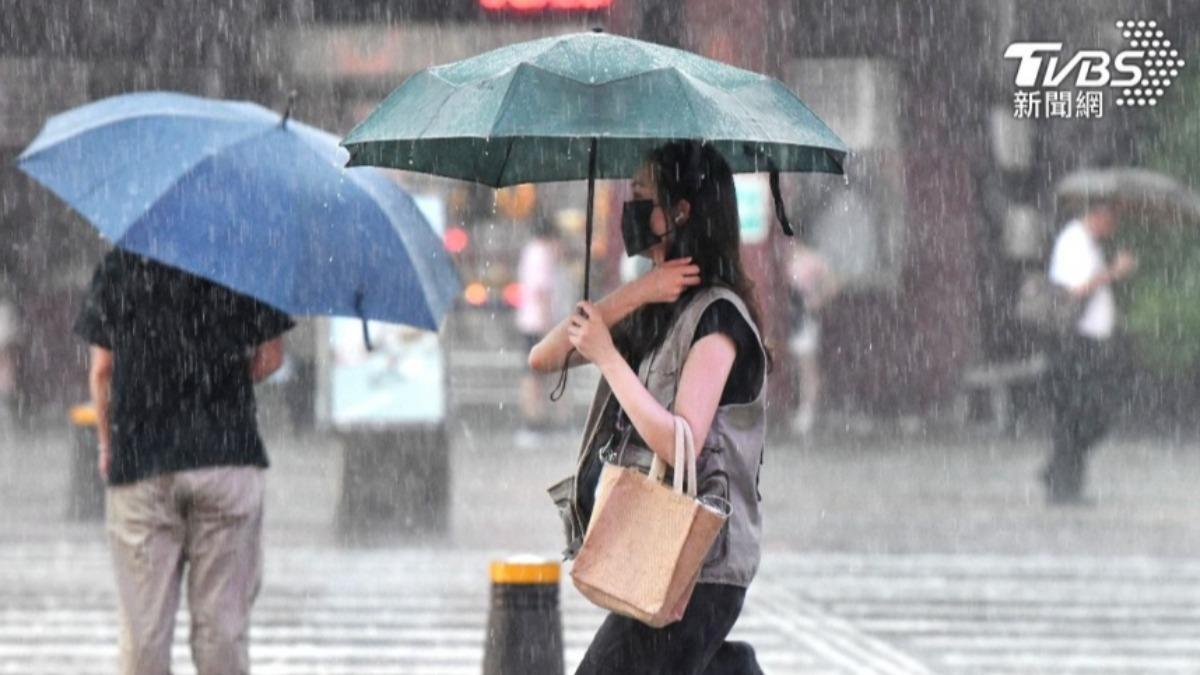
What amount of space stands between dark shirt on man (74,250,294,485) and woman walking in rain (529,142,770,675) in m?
1.81

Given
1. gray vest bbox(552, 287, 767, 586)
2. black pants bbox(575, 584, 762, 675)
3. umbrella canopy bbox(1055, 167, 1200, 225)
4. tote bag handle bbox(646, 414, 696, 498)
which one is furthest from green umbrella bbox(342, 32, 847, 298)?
umbrella canopy bbox(1055, 167, 1200, 225)

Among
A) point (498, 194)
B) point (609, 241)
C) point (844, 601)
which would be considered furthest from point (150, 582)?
point (498, 194)

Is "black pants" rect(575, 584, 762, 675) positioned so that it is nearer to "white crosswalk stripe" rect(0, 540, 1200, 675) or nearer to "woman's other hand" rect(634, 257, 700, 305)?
"woman's other hand" rect(634, 257, 700, 305)

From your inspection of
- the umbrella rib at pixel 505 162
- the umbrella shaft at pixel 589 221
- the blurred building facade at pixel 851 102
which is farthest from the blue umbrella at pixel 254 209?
the blurred building facade at pixel 851 102

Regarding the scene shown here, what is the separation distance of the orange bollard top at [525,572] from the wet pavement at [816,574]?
1.94m

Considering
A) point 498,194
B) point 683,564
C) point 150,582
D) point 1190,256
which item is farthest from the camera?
point 498,194

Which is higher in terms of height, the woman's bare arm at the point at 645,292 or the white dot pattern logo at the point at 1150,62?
the white dot pattern logo at the point at 1150,62

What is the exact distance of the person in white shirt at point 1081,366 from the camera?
15469 mm

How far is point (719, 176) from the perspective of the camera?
17.2ft

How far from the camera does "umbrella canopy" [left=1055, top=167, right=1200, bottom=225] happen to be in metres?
17.4

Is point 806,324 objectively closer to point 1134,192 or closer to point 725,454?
point 1134,192

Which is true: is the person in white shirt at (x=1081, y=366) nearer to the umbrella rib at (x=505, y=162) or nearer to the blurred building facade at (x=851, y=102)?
the blurred building facade at (x=851, y=102)

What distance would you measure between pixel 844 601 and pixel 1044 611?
39.5 inches

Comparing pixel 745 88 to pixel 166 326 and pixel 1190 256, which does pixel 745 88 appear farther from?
pixel 1190 256
